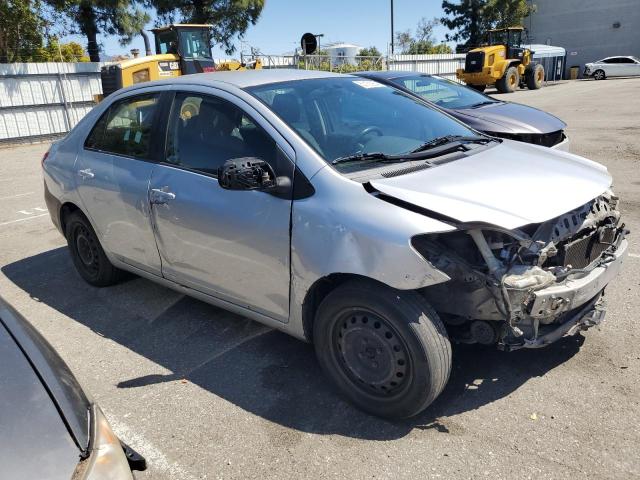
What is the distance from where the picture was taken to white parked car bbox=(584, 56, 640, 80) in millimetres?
34375

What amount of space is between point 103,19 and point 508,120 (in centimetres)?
2291

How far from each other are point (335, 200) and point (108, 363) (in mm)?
1964

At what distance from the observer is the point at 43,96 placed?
56.0 feet

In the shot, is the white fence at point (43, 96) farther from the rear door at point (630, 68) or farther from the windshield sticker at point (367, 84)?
the rear door at point (630, 68)

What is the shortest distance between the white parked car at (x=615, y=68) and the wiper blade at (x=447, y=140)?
122 feet

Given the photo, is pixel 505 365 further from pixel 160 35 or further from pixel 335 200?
pixel 160 35

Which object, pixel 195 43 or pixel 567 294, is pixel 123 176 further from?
pixel 195 43

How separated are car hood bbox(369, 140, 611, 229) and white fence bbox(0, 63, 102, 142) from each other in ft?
55.2

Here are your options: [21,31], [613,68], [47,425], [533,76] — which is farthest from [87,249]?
[613,68]

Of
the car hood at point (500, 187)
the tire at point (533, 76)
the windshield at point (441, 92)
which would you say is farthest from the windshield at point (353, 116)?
the tire at point (533, 76)

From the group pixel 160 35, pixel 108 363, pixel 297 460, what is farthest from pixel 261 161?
pixel 160 35

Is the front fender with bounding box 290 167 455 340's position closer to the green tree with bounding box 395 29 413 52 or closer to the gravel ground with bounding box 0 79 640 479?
the gravel ground with bounding box 0 79 640 479

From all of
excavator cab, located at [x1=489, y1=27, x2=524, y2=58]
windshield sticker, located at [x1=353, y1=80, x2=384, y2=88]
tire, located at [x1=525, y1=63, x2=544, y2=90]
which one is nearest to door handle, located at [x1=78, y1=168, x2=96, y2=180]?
windshield sticker, located at [x1=353, y1=80, x2=384, y2=88]

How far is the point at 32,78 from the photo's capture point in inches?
656
